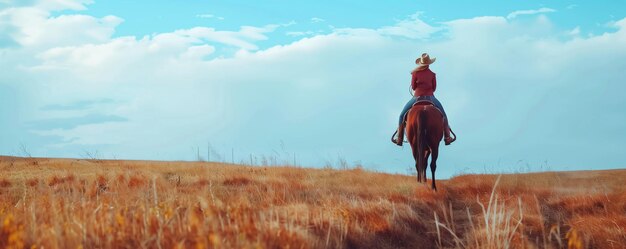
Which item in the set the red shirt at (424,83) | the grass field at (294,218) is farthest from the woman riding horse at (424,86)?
the grass field at (294,218)

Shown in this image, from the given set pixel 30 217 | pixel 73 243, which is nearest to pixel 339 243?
pixel 73 243

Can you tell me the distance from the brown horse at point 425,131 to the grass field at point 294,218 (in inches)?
30.9

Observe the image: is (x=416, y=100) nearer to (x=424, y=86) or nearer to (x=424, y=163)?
(x=424, y=86)

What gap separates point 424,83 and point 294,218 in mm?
8065

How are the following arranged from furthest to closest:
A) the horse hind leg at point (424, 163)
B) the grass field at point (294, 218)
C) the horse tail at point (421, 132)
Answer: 1. the horse hind leg at point (424, 163)
2. the horse tail at point (421, 132)
3. the grass field at point (294, 218)

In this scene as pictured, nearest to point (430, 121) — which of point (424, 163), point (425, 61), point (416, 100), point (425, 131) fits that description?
point (425, 131)

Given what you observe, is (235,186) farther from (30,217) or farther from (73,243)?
(73,243)

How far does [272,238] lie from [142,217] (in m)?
1.04

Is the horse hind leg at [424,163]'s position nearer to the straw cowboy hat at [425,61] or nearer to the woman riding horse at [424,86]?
the woman riding horse at [424,86]

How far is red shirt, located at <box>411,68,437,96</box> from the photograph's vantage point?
1323cm

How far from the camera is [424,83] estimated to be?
13.2m

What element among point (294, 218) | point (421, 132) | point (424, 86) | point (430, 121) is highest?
point (424, 86)

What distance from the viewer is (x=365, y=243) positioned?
571 cm

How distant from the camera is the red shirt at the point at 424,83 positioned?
13.2 metres
